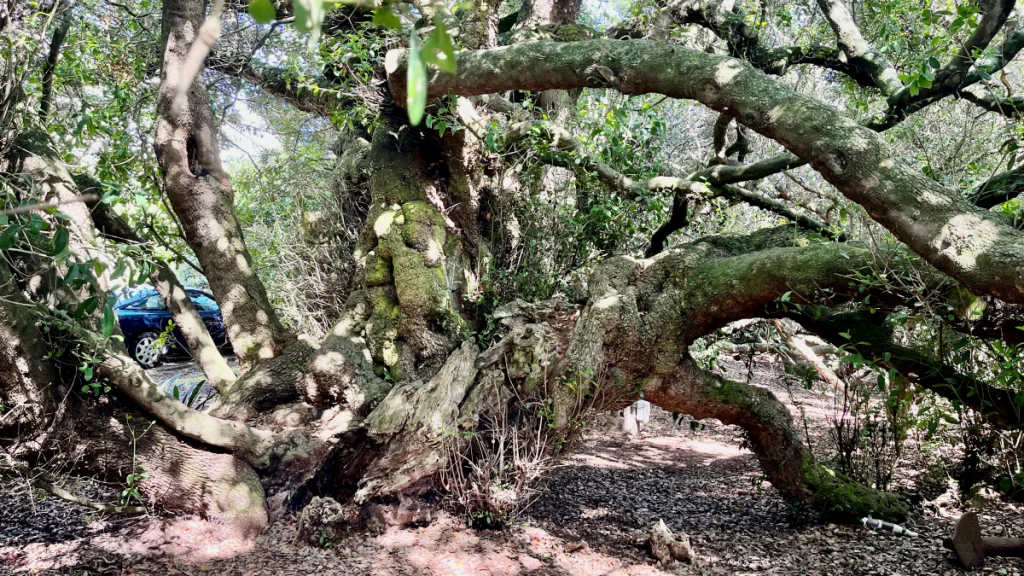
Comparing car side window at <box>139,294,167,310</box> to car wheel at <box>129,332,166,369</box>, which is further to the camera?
car side window at <box>139,294,167,310</box>

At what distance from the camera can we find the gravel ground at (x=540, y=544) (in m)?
3.97

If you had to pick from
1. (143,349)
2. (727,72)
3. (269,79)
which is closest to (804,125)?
(727,72)

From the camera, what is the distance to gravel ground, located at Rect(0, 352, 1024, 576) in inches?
156

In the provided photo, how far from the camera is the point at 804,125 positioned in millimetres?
3354

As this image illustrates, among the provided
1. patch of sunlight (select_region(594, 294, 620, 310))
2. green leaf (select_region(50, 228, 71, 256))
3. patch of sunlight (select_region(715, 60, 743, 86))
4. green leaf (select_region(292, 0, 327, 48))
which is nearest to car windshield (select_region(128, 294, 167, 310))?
patch of sunlight (select_region(594, 294, 620, 310))

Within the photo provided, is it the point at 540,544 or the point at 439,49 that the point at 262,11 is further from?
the point at 540,544

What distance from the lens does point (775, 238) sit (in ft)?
16.6

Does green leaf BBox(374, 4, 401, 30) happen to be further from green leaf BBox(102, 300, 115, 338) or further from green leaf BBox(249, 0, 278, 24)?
green leaf BBox(102, 300, 115, 338)

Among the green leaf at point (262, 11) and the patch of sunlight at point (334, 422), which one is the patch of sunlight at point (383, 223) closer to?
the patch of sunlight at point (334, 422)

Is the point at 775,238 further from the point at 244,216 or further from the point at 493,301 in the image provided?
the point at 244,216

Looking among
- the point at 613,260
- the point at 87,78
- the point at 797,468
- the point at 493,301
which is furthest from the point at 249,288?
the point at 797,468

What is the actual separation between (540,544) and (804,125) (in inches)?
124

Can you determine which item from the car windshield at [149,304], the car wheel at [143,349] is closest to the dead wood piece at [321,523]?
the car wheel at [143,349]

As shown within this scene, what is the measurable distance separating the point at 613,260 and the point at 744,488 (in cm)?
269
